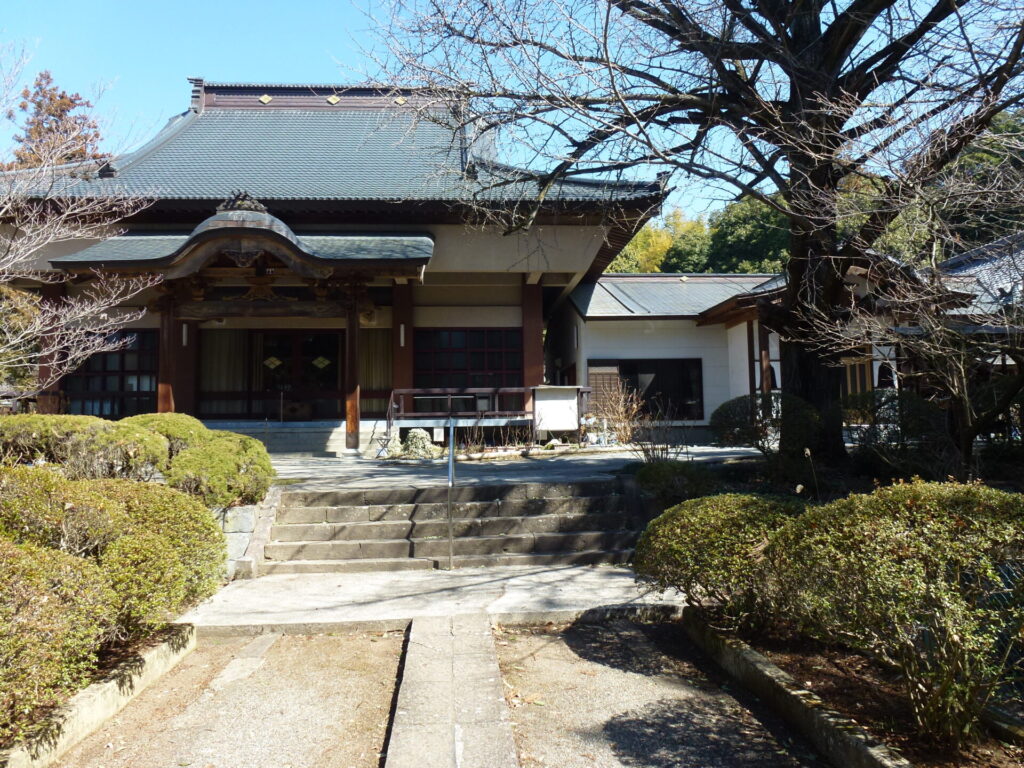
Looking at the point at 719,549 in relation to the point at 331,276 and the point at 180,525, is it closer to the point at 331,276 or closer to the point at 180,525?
the point at 180,525

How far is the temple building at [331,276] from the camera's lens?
12.2 m

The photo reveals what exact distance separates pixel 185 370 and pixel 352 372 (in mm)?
4978

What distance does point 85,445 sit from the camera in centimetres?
668

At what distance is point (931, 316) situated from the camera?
6.30 metres

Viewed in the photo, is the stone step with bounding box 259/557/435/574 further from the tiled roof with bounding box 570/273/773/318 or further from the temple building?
the tiled roof with bounding box 570/273/773/318

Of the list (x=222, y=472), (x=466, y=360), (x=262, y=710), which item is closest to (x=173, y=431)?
(x=222, y=472)

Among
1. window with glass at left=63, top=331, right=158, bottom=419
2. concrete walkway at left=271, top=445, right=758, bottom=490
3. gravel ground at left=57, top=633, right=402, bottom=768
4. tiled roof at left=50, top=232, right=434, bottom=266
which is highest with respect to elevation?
Answer: tiled roof at left=50, top=232, right=434, bottom=266

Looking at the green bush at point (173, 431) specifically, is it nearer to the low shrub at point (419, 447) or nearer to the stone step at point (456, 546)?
the stone step at point (456, 546)

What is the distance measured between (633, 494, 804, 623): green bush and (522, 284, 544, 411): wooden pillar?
9.82m

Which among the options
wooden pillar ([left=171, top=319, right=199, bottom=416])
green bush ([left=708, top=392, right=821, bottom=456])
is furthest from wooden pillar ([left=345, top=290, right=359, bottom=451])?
green bush ([left=708, top=392, right=821, bottom=456])

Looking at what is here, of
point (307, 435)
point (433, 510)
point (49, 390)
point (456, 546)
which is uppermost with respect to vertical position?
point (49, 390)

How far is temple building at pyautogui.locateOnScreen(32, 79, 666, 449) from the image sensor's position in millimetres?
12219

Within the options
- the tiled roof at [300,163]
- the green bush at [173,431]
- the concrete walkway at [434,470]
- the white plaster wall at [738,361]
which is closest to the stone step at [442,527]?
the concrete walkway at [434,470]

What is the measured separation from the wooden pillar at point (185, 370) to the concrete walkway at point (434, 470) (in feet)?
12.2
